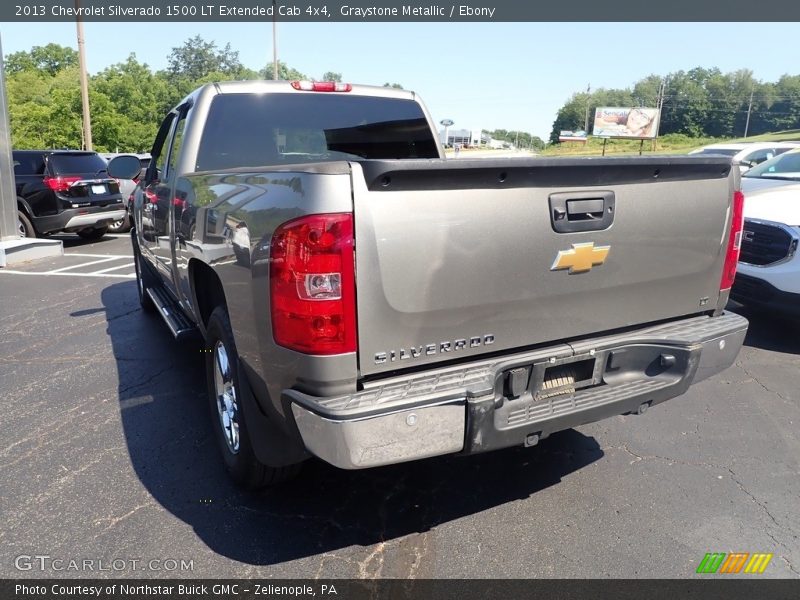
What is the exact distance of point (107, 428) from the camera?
12.2 feet

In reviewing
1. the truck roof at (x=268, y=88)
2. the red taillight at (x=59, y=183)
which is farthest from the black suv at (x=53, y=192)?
the truck roof at (x=268, y=88)

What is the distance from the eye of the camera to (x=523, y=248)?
2.40m

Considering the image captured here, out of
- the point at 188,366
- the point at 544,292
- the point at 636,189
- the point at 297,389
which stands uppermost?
the point at 636,189

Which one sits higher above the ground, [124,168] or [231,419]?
[124,168]

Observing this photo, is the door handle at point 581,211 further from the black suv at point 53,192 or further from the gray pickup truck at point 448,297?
the black suv at point 53,192

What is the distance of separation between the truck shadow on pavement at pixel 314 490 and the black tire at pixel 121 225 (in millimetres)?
9328

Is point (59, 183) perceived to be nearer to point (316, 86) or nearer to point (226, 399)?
point (316, 86)

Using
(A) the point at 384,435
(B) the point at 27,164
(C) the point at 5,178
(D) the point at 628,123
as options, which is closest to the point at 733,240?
(A) the point at 384,435

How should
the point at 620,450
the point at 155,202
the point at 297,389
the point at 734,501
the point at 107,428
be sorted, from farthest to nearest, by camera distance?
the point at 155,202
the point at 107,428
the point at 620,450
the point at 734,501
the point at 297,389

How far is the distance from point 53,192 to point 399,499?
10547mm

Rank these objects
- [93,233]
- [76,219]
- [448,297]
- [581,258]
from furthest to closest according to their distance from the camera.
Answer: [93,233] → [76,219] → [581,258] → [448,297]
